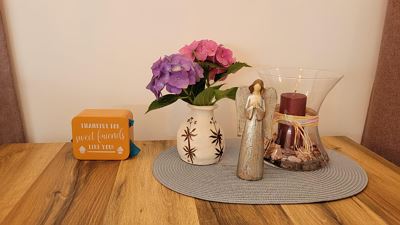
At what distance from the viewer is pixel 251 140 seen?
73cm

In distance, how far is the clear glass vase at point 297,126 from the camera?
0.81 m

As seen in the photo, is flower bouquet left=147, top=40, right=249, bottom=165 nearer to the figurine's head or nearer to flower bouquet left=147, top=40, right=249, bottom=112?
flower bouquet left=147, top=40, right=249, bottom=112

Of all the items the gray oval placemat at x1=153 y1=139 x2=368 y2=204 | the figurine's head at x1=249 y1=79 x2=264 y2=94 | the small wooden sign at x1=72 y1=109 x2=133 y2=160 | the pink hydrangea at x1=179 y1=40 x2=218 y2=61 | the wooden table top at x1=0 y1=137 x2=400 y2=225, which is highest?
the pink hydrangea at x1=179 y1=40 x2=218 y2=61

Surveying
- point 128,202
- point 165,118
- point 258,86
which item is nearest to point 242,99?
point 258,86

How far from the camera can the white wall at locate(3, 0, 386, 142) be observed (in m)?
1.00

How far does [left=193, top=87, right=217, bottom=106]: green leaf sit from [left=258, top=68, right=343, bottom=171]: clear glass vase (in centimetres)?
17

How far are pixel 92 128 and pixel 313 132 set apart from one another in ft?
1.82

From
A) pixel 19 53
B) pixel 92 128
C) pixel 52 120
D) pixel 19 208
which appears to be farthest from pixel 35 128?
pixel 19 208

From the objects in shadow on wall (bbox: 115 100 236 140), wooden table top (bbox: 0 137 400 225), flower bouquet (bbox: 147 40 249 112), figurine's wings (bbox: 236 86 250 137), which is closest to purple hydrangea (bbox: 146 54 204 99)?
flower bouquet (bbox: 147 40 249 112)

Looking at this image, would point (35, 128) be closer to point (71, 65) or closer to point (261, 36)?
point (71, 65)

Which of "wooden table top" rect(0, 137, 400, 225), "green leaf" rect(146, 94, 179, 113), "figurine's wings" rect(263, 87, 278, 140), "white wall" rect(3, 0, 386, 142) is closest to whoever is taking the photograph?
"wooden table top" rect(0, 137, 400, 225)

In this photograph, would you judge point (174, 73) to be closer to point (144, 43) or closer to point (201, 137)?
point (201, 137)

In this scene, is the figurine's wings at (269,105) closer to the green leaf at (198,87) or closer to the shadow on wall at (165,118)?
the green leaf at (198,87)

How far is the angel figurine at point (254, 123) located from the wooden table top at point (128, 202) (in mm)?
108
